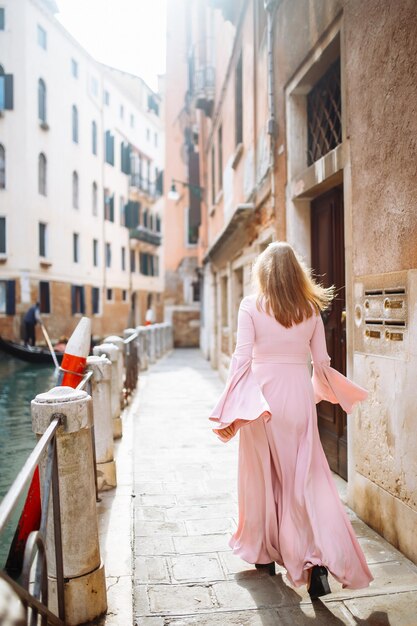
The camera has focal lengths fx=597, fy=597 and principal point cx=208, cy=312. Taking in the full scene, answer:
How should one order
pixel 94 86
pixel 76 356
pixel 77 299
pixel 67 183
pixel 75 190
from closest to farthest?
pixel 76 356
pixel 67 183
pixel 77 299
pixel 75 190
pixel 94 86

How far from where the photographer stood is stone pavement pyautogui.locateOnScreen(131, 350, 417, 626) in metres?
2.69

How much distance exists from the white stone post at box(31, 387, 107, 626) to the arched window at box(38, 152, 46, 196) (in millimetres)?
23070

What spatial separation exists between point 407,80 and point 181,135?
75.1ft

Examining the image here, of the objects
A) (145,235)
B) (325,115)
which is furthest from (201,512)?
(145,235)

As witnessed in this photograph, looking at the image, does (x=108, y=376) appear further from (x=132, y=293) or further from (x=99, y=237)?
(x=132, y=293)

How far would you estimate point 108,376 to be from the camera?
4578 millimetres

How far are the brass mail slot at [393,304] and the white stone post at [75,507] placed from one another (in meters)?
1.77

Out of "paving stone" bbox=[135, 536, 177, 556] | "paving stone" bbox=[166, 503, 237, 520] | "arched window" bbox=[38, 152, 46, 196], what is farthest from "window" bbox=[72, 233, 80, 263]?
"paving stone" bbox=[135, 536, 177, 556]

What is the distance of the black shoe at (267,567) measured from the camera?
3.07m

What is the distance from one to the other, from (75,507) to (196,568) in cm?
97

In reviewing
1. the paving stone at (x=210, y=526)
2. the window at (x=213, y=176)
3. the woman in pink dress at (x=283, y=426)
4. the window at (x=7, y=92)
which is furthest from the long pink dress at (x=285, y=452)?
the window at (x=7, y=92)

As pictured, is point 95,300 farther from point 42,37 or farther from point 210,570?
point 210,570

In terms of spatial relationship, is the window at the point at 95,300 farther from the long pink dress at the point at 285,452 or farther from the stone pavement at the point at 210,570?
the long pink dress at the point at 285,452

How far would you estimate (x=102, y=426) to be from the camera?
4535mm
